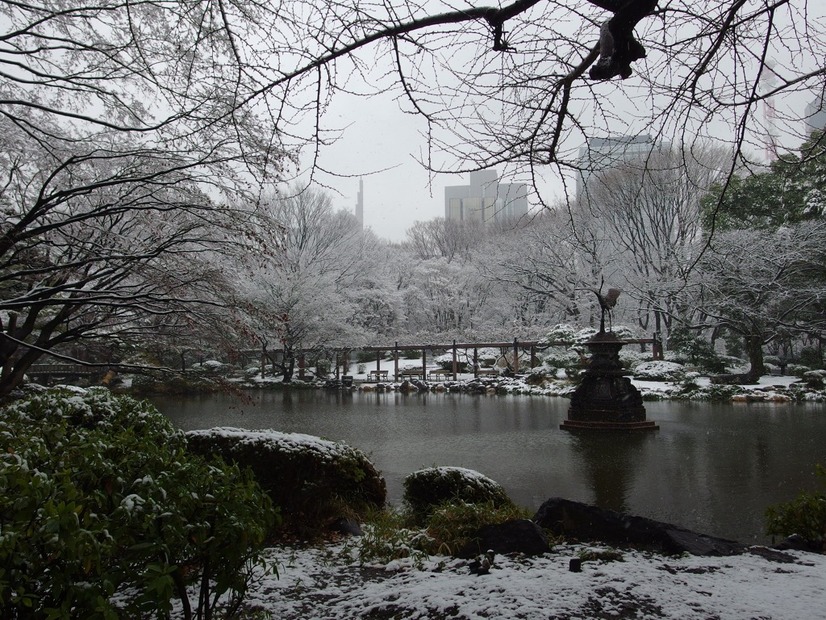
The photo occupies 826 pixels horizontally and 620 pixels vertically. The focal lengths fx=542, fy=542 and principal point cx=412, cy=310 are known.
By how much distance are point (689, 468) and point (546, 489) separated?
228 centimetres

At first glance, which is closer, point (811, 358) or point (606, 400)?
point (606, 400)

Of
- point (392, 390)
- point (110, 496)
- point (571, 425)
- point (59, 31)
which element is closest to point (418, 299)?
point (392, 390)

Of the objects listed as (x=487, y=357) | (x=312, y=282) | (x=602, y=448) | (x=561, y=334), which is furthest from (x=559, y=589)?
(x=487, y=357)

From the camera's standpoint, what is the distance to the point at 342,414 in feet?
42.9

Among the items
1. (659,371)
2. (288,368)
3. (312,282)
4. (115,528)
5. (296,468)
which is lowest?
(296,468)

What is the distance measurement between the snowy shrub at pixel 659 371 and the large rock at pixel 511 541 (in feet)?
53.1

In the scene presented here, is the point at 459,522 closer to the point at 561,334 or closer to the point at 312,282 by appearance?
the point at 561,334

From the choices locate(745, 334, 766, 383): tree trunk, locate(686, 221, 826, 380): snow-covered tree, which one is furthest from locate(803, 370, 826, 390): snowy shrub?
locate(686, 221, 826, 380): snow-covered tree

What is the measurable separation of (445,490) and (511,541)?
1.19 m

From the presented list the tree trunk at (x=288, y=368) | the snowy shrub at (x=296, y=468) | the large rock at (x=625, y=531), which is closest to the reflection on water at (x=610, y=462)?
the large rock at (x=625, y=531)

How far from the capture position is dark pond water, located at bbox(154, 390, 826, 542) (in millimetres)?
5602

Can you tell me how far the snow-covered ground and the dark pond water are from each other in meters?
1.79

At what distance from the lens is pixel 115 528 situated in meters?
1.73

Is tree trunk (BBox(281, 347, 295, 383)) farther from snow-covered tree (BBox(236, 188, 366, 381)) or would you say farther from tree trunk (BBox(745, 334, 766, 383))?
tree trunk (BBox(745, 334, 766, 383))
